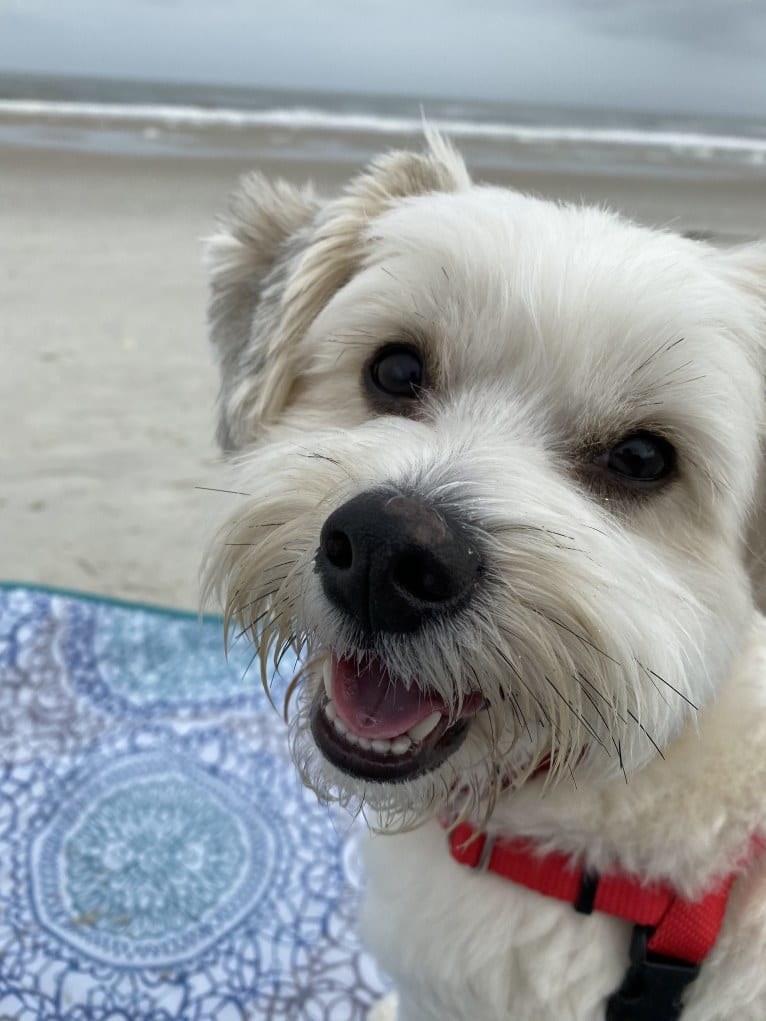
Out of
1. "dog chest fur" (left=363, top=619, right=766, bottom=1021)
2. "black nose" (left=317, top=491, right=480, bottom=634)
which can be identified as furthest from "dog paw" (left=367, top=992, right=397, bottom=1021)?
"black nose" (left=317, top=491, right=480, bottom=634)

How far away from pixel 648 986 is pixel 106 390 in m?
Answer: 5.02

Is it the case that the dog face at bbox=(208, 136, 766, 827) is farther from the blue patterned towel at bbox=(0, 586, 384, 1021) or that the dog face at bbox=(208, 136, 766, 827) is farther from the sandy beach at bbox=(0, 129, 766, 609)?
the blue patterned towel at bbox=(0, 586, 384, 1021)

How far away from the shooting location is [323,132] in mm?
21031

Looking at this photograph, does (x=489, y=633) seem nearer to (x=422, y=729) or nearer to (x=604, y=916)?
(x=422, y=729)

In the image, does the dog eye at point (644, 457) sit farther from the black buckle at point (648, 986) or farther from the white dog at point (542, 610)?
the black buckle at point (648, 986)

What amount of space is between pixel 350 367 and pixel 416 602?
2.39ft

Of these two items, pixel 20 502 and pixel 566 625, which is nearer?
pixel 566 625

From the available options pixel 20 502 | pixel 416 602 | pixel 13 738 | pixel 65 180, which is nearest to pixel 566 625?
pixel 416 602

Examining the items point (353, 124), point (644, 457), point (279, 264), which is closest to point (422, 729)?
point (644, 457)

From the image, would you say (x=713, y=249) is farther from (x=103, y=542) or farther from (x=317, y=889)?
(x=103, y=542)

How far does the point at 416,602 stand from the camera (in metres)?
1.33

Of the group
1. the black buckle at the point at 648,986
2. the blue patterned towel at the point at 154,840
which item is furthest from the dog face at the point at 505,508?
the blue patterned towel at the point at 154,840

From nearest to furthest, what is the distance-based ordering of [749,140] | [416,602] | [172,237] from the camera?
[416,602]
[172,237]
[749,140]

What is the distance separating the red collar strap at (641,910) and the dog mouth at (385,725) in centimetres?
24
